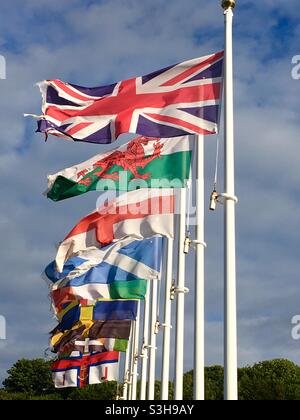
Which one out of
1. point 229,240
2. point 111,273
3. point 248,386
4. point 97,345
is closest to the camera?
point 229,240

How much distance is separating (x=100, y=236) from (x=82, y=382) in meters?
27.2

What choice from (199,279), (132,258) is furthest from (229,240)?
(132,258)

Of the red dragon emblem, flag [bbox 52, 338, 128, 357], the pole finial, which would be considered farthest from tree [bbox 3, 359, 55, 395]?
the pole finial

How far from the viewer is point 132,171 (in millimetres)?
22656

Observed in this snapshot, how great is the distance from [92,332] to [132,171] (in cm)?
1891

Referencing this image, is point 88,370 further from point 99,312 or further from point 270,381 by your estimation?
point 270,381

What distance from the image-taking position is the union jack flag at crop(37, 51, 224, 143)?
63.0ft

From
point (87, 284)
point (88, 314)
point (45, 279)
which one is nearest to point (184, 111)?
point (87, 284)

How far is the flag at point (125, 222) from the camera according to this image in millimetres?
24266

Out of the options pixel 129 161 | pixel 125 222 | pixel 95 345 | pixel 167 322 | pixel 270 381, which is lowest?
pixel 167 322

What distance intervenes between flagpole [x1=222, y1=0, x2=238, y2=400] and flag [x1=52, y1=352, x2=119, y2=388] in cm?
3380

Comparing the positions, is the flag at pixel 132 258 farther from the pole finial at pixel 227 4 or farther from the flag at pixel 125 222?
the pole finial at pixel 227 4
